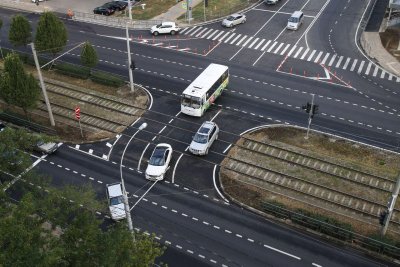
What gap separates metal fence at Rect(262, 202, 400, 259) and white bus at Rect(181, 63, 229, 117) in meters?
16.4

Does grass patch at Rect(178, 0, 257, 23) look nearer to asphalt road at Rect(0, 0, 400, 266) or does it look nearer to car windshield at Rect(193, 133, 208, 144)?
asphalt road at Rect(0, 0, 400, 266)

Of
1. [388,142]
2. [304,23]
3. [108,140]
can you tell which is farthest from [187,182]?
[304,23]

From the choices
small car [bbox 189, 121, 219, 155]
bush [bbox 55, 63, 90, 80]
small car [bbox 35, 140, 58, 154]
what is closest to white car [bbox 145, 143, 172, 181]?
small car [bbox 189, 121, 219, 155]

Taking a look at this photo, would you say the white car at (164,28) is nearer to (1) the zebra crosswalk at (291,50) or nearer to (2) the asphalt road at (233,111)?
(2) the asphalt road at (233,111)

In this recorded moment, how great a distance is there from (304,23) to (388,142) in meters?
33.6

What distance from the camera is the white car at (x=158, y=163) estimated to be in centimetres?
4634

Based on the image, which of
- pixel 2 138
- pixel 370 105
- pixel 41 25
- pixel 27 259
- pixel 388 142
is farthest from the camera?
pixel 41 25

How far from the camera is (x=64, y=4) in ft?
289

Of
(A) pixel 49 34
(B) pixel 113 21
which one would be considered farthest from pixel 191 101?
(B) pixel 113 21

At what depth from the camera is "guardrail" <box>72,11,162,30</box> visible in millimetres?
77312

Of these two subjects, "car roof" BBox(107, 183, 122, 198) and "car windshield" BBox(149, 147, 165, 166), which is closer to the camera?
"car roof" BBox(107, 183, 122, 198)

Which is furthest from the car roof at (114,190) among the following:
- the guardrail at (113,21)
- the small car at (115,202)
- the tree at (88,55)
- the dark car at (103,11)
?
the dark car at (103,11)

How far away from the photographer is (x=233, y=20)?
76.7 m

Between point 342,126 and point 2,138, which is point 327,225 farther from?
point 2,138
